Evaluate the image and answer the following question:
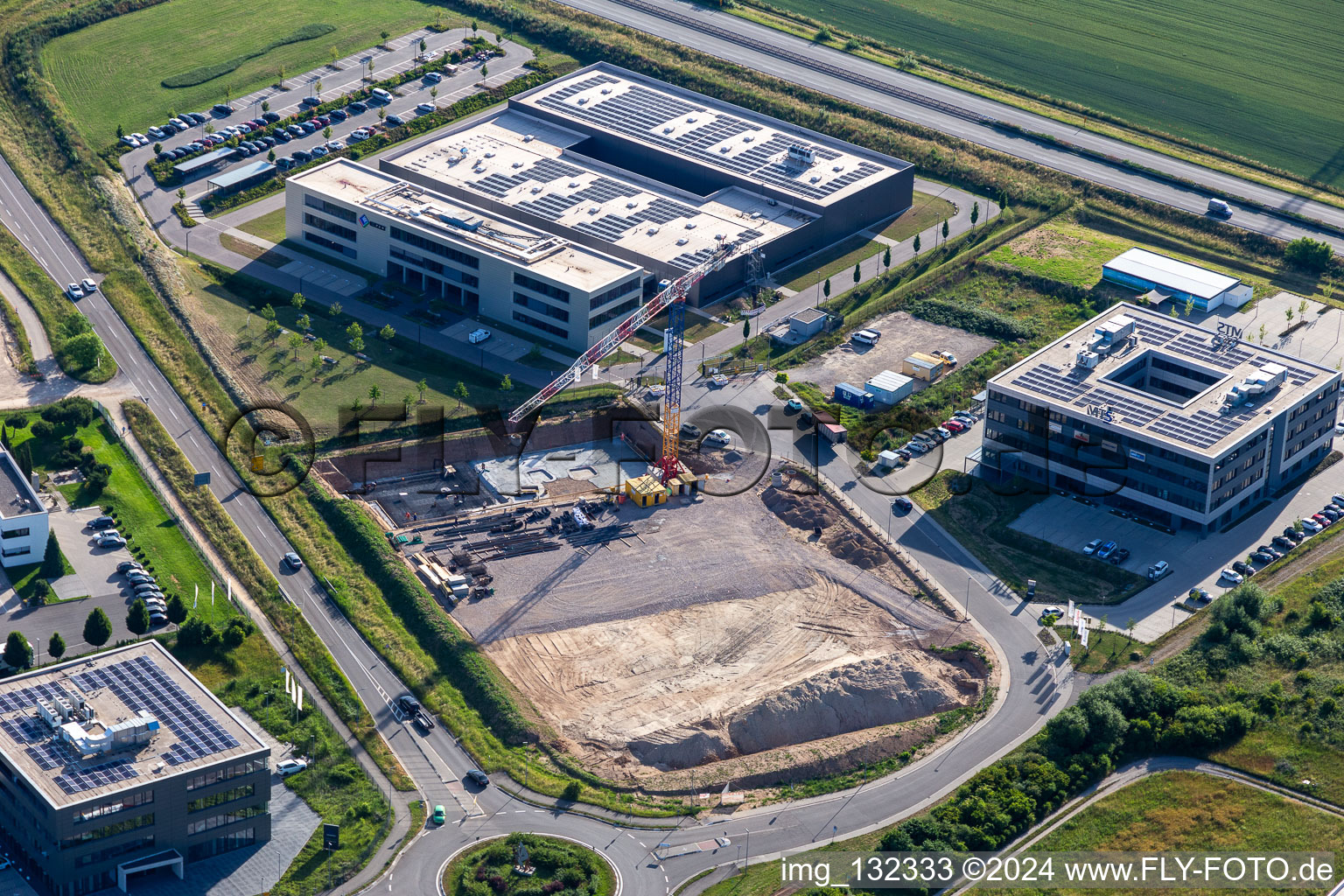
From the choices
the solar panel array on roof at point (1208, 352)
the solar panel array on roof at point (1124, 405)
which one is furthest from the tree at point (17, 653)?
the solar panel array on roof at point (1208, 352)

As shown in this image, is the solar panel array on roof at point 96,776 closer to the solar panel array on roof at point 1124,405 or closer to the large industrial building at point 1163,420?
the large industrial building at point 1163,420

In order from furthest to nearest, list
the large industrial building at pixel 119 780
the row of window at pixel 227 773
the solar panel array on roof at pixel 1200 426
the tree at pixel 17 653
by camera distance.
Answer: the solar panel array on roof at pixel 1200 426 → the tree at pixel 17 653 → the row of window at pixel 227 773 → the large industrial building at pixel 119 780

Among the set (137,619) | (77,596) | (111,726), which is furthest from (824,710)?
(77,596)

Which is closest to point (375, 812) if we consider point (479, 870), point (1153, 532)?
point (479, 870)

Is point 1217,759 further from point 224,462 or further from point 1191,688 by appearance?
point 224,462

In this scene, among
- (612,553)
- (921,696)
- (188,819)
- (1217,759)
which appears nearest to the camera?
(188,819)
